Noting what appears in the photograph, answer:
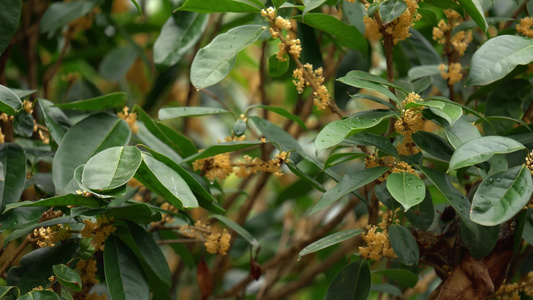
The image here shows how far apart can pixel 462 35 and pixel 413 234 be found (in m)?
0.34

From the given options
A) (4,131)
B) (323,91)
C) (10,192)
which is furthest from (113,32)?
(323,91)

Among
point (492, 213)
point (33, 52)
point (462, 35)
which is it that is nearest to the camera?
point (492, 213)

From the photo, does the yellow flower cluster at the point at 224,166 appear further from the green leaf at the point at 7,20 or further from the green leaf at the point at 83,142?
the green leaf at the point at 7,20

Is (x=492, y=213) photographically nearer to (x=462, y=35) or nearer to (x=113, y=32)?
(x=462, y=35)

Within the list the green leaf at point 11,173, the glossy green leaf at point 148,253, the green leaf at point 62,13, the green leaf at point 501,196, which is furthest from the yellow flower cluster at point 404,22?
the green leaf at point 62,13

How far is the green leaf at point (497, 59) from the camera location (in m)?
0.67

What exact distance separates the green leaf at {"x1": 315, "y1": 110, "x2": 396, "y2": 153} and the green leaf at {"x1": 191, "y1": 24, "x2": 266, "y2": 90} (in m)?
0.15

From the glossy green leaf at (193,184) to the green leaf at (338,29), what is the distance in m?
0.27

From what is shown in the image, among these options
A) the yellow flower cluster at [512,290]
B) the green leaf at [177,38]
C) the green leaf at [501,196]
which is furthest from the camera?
the green leaf at [177,38]

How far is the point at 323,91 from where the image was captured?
76cm

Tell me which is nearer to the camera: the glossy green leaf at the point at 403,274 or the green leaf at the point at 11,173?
the green leaf at the point at 11,173

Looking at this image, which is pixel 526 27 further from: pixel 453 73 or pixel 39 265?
pixel 39 265

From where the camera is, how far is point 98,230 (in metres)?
0.75

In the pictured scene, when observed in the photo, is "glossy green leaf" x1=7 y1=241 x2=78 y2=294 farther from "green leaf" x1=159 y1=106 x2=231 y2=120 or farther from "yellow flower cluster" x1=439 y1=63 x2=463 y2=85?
"yellow flower cluster" x1=439 y1=63 x2=463 y2=85
